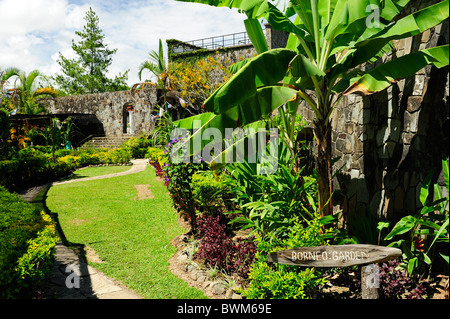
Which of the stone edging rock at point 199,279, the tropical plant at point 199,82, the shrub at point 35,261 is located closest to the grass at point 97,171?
the tropical plant at point 199,82

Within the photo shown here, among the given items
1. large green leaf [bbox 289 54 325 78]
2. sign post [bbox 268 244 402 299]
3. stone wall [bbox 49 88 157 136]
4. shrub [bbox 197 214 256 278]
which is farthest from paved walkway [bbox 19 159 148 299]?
stone wall [bbox 49 88 157 136]

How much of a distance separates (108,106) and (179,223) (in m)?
18.9

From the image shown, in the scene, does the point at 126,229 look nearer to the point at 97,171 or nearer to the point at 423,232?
the point at 423,232

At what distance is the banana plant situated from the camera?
3781mm

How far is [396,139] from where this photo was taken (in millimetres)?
4859

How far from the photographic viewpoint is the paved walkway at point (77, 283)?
4535 mm

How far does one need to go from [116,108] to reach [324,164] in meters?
21.4

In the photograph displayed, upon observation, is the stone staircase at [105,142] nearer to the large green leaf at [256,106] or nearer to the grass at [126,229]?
the grass at [126,229]

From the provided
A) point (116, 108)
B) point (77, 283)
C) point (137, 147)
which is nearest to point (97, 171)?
point (137, 147)

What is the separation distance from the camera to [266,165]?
20.3ft

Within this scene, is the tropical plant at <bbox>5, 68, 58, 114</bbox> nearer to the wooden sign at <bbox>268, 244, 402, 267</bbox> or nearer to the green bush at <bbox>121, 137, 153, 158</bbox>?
the green bush at <bbox>121, 137, 153, 158</bbox>

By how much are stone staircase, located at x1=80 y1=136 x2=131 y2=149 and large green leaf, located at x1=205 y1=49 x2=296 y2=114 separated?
1909 centimetres
